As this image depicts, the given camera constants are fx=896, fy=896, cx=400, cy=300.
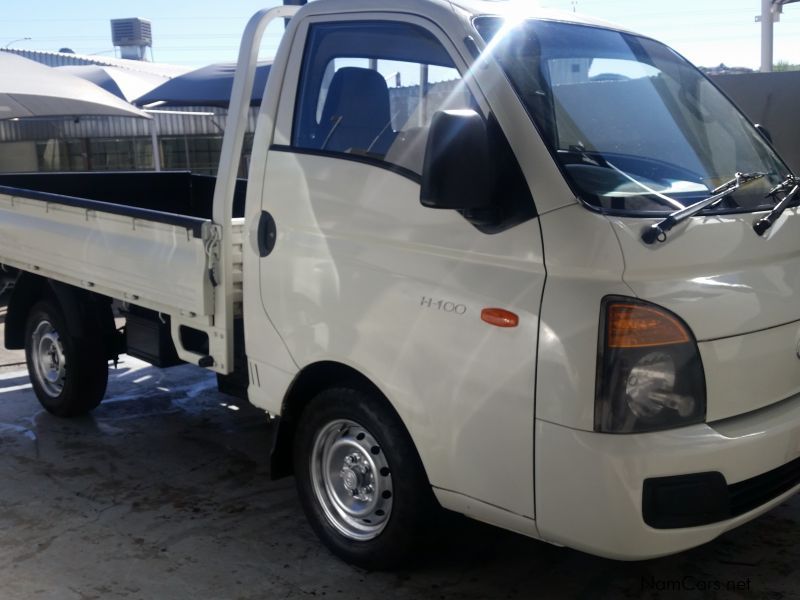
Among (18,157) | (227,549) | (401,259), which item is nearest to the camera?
(401,259)

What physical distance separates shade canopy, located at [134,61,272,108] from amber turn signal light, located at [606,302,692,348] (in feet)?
38.0

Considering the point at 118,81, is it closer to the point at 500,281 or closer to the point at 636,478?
the point at 500,281

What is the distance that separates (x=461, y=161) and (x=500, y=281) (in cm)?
42

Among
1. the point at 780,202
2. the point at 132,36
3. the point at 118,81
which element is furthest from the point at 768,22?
the point at 132,36

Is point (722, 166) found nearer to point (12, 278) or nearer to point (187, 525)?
point (187, 525)

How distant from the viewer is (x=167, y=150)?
72.0ft

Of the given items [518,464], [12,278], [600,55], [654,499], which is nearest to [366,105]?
[600,55]

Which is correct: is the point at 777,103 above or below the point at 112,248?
above

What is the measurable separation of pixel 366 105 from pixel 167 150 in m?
19.3

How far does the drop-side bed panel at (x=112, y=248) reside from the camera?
4.17 metres

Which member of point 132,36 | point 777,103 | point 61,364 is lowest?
point 61,364

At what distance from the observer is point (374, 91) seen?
12.1 feet

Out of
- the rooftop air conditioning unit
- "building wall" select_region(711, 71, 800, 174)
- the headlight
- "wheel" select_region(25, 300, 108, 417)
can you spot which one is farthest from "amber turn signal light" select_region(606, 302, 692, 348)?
the rooftop air conditioning unit

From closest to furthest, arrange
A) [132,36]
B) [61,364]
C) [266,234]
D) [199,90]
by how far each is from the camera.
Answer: [266,234], [61,364], [199,90], [132,36]
